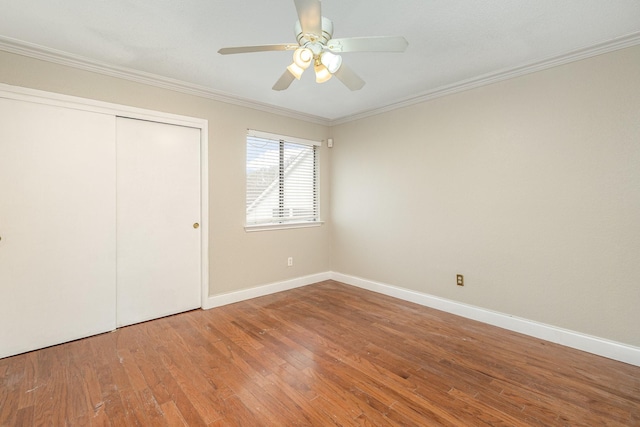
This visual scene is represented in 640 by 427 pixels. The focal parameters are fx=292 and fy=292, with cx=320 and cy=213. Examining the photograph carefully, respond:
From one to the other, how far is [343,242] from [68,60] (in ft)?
11.8

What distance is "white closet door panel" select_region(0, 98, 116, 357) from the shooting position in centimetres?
230

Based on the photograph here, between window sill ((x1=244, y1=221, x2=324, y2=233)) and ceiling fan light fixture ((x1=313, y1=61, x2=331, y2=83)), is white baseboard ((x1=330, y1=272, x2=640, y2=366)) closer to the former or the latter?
window sill ((x1=244, y1=221, x2=324, y2=233))

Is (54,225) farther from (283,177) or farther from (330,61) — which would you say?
(330,61)

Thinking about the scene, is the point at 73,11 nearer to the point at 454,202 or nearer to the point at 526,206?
the point at 454,202

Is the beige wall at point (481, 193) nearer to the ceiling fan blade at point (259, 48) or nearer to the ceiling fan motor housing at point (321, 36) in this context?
the ceiling fan blade at point (259, 48)

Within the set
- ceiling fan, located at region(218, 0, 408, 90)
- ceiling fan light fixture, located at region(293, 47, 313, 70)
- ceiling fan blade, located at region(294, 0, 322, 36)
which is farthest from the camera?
ceiling fan light fixture, located at region(293, 47, 313, 70)

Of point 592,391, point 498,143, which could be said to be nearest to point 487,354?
point 592,391

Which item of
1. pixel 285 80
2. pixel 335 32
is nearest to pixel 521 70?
pixel 335 32

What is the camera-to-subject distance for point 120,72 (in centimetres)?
272

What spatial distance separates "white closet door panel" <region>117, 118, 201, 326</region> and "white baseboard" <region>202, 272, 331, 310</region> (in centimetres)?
17

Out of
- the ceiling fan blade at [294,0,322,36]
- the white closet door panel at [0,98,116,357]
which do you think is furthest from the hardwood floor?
the ceiling fan blade at [294,0,322,36]

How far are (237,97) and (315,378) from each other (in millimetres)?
3034

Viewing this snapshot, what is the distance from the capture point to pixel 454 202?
3.19 meters

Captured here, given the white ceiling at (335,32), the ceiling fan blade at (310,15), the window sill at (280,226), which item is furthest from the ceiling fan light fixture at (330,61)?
the window sill at (280,226)
